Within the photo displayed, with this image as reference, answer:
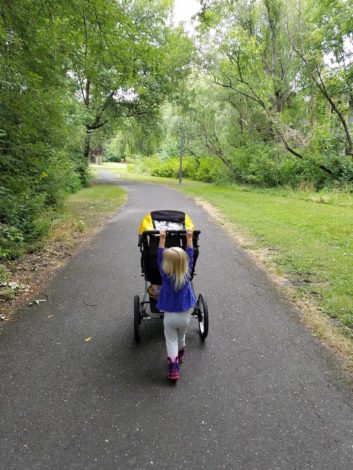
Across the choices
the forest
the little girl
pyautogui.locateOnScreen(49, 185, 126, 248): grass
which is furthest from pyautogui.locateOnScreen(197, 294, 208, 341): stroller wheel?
pyautogui.locateOnScreen(49, 185, 126, 248): grass

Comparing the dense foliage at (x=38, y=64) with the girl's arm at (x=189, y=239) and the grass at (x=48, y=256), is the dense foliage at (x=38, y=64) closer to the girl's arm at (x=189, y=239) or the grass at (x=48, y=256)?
the grass at (x=48, y=256)

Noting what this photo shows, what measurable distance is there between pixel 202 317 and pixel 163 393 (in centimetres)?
108

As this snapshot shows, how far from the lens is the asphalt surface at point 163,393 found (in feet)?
6.77

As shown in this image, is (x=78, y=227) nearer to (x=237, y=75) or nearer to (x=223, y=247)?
(x=223, y=247)

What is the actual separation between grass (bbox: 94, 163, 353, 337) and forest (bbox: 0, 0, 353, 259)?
12.8 ft

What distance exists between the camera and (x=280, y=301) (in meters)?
4.43

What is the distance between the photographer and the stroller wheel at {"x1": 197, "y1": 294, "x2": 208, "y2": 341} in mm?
3293

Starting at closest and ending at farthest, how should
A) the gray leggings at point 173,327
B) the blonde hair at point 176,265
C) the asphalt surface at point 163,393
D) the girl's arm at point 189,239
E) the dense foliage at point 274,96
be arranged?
the asphalt surface at point 163,393 → the blonde hair at point 176,265 → the gray leggings at point 173,327 → the girl's arm at point 189,239 → the dense foliage at point 274,96

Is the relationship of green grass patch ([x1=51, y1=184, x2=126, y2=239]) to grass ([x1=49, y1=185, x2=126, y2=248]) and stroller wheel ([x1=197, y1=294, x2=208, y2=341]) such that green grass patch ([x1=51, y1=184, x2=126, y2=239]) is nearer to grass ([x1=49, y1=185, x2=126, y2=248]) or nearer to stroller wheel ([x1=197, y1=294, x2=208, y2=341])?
grass ([x1=49, y1=185, x2=126, y2=248])

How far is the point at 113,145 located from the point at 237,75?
17663 mm

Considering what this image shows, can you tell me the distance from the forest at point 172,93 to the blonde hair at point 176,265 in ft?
10.9

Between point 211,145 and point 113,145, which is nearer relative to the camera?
point 211,145

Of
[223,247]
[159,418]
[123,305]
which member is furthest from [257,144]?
[159,418]

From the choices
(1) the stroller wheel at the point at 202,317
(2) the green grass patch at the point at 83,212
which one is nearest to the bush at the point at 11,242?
(2) the green grass patch at the point at 83,212
